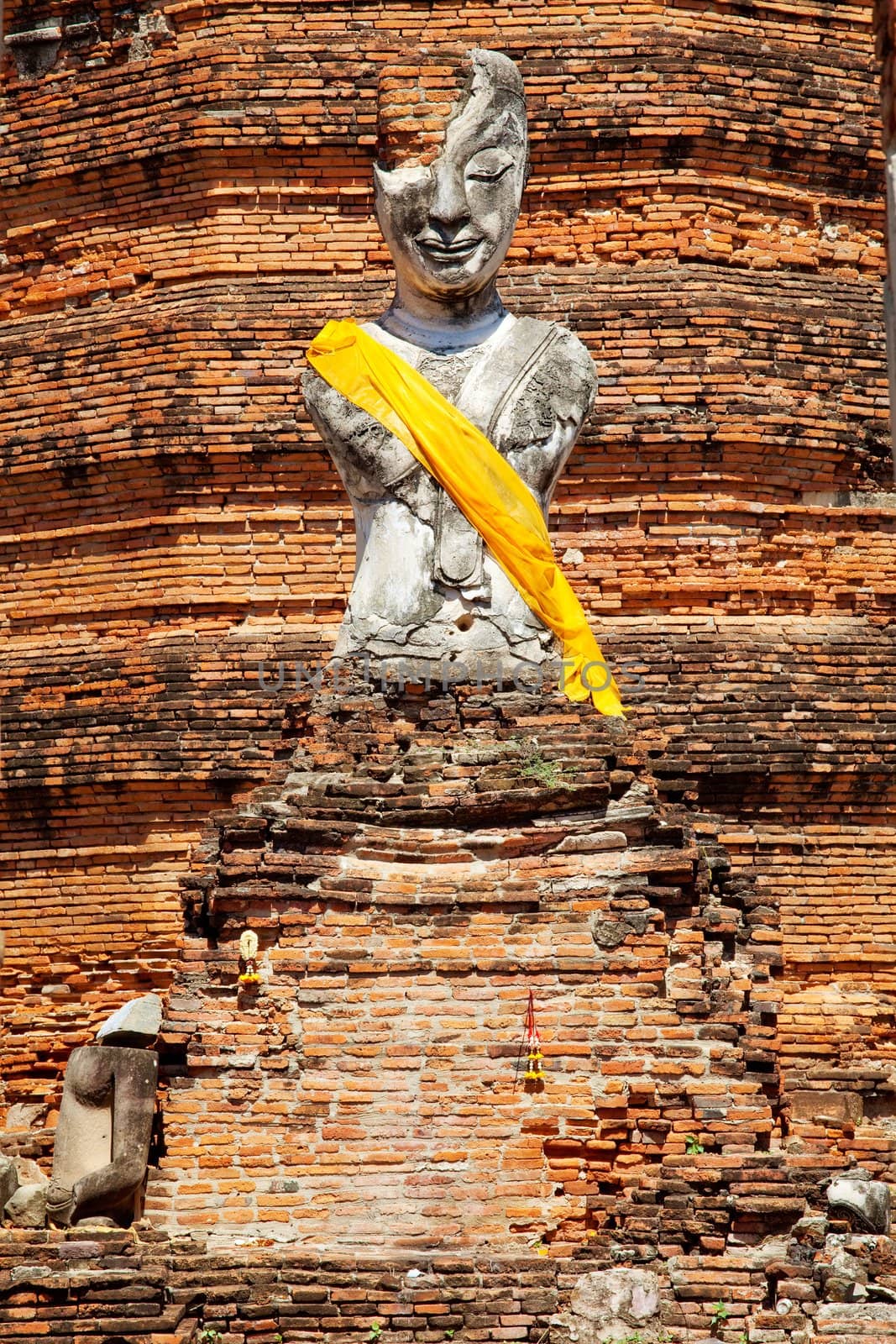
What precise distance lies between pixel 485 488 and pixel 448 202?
144cm

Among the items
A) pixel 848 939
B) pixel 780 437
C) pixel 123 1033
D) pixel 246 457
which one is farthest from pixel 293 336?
pixel 123 1033

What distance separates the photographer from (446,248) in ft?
50.9

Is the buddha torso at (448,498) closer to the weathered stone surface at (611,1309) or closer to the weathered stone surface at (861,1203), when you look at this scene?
the weathered stone surface at (861,1203)

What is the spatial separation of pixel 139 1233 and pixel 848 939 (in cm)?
641

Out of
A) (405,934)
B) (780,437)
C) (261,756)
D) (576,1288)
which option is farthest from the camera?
(780,437)

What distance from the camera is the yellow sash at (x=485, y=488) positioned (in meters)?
15.2

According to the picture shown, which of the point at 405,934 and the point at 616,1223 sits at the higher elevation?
the point at 405,934

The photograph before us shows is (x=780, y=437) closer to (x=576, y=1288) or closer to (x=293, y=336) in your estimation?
(x=293, y=336)

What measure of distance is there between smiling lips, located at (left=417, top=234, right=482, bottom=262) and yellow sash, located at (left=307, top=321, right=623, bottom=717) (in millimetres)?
542

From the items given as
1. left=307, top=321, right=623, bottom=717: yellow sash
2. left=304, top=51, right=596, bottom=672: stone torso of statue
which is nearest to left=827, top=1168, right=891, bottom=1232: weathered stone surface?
left=307, top=321, right=623, bottom=717: yellow sash

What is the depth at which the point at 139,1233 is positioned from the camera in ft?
42.8

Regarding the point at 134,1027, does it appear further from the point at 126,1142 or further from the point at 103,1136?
the point at 126,1142

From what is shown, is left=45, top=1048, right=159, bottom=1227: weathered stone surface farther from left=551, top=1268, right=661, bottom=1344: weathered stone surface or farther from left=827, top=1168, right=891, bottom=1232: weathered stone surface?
left=827, top=1168, right=891, bottom=1232: weathered stone surface

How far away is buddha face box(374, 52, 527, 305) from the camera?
610 inches
